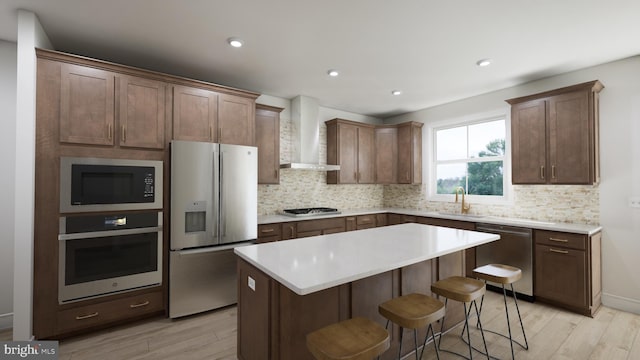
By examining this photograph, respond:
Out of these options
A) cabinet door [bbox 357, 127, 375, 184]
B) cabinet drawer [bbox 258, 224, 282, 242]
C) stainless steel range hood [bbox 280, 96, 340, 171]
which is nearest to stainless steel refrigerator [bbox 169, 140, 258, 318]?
cabinet drawer [bbox 258, 224, 282, 242]

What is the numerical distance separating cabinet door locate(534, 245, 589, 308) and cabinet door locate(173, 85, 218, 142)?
12.8ft

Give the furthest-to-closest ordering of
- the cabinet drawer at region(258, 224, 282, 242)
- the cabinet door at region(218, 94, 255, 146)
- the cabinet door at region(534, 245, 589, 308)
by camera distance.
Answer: the cabinet drawer at region(258, 224, 282, 242) < the cabinet door at region(218, 94, 255, 146) < the cabinet door at region(534, 245, 589, 308)

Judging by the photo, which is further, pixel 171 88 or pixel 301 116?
pixel 301 116

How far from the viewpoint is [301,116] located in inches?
170

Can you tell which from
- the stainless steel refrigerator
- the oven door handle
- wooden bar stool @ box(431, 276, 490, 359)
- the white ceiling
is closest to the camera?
wooden bar stool @ box(431, 276, 490, 359)

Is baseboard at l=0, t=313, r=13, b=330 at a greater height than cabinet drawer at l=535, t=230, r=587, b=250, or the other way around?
cabinet drawer at l=535, t=230, r=587, b=250

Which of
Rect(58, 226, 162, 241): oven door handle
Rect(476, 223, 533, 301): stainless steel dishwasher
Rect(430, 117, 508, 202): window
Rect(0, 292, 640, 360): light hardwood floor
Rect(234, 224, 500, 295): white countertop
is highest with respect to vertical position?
Rect(430, 117, 508, 202): window

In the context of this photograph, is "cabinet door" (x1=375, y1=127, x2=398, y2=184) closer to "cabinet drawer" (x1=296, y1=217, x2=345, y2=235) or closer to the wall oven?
"cabinet drawer" (x1=296, y1=217, x2=345, y2=235)

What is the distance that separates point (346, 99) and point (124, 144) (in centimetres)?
306

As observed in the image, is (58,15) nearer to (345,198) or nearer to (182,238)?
(182,238)

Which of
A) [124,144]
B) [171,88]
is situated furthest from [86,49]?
[124,144]

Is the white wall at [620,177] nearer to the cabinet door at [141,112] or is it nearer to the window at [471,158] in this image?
the window at [471,158]

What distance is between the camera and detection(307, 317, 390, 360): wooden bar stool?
4.16ft

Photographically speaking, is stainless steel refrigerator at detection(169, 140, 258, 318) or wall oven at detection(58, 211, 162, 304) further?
stainless steel refrigerator at detection(169, 140, 258, 318)
